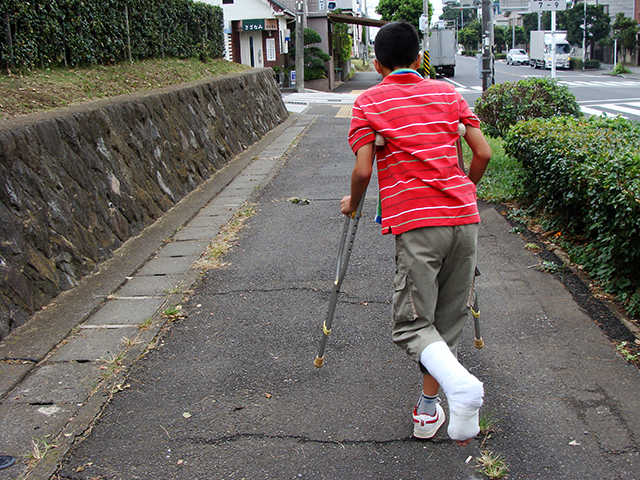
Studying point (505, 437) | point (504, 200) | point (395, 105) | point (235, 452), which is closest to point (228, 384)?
point (235, 452)

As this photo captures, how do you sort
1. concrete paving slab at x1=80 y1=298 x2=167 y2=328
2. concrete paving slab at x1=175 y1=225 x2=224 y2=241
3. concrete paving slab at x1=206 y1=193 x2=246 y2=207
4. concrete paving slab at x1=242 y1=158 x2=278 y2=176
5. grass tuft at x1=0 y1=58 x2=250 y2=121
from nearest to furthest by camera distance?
concrete paving slab at x1=80 y1=298 x2=167 y2=328
grass tuft at x1=0 y1=58 x2=250 y2=121
concrete paving slab at x1=175 y1=225 x2=224 y2=241
concrete paving slab at x1=206 y1=193 x2=246 y2=207
concrete paving slab at x1=242 y1=158 x2=278 y2=176

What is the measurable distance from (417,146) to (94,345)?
2.58m

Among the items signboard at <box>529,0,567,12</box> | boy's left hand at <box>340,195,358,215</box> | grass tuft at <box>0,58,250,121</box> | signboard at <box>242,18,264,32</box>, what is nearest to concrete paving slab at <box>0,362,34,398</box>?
boy's left hand at <box>340,195,358,215</box>

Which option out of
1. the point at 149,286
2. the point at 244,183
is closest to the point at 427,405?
the point at 149,286

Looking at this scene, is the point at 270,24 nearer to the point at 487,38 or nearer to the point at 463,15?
the point at 487,38

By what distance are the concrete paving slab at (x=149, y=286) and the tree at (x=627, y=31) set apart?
160ft

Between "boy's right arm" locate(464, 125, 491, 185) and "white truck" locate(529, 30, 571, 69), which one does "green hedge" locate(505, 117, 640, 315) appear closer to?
"boy's right arm" locate(464, 125, 491, 185)

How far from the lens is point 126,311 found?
458 cm

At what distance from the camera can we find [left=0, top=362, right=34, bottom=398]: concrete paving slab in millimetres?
3531

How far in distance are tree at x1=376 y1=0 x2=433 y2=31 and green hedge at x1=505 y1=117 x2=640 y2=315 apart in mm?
Result: 45782

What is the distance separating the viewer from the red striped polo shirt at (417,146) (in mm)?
2645

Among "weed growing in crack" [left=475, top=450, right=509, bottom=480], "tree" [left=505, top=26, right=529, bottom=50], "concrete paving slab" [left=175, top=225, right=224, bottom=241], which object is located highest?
"tree" [left=505, top=26, right=529, bottom=50]

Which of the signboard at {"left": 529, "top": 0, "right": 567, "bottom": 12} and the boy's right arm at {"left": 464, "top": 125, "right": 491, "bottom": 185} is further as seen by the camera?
the signboard at {"left": 529, "top": 0, "right": 567, "bottom": 12}

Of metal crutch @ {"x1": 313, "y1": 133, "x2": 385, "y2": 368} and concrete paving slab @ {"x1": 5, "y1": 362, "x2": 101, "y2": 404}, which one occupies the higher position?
metal crutch @ {"x1": 313, "y1": 133, "x2": 385, "y2": 368}
